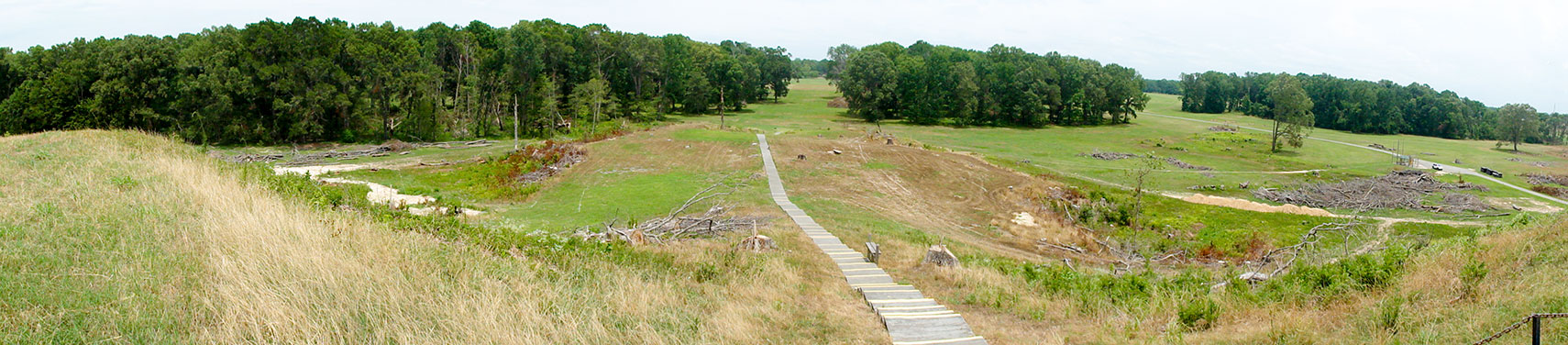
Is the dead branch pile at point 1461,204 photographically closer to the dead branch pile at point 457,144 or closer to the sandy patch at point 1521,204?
the sandy patch at point 1521,204

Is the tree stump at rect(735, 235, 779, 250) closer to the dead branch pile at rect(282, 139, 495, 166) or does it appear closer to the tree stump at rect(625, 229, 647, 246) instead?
the tree stump at rect(625, 229, 647, 246)

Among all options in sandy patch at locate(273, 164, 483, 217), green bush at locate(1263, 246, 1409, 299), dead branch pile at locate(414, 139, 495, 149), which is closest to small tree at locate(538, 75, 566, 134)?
dead branch pile at locate(414, 139, 495, 149)

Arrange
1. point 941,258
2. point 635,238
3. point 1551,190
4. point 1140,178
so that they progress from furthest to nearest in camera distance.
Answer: point 1551,190
point 1140,178
point 635,238
point 941,258

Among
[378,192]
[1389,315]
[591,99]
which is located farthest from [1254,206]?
[591,99]

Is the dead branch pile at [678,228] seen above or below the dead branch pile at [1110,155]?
below

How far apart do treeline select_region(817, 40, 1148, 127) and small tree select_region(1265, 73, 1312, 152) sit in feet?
Result: 67.0

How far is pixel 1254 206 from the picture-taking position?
35719 mm

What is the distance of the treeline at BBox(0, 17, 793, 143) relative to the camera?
5044 centimetres

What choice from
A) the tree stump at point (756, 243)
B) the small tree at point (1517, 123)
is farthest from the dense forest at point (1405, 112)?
the tree stump at point (756, 243)

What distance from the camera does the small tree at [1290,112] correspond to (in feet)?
219

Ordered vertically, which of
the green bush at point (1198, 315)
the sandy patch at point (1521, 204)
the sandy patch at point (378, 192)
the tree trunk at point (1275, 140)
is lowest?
the sandy patch at point (1521, 204)

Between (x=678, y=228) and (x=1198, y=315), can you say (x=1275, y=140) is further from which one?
(x=1198, y=315)

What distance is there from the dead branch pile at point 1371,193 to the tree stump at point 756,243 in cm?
3184

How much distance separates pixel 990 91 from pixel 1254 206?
5276 cm
